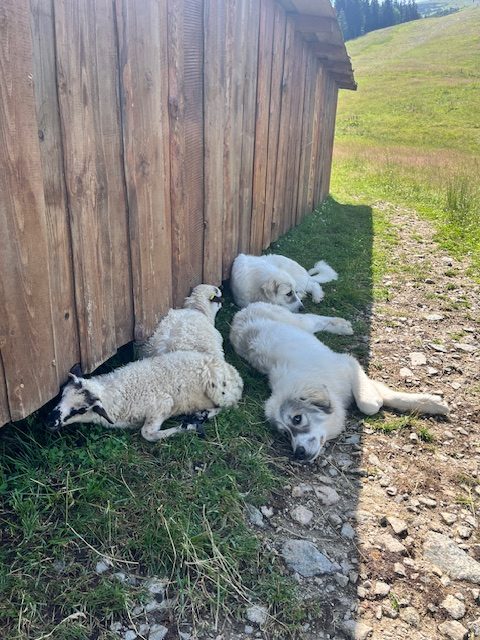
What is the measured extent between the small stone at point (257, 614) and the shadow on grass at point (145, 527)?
0.03 m

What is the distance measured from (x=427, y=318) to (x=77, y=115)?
4.34 metres

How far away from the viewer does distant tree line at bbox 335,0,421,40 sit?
286ft

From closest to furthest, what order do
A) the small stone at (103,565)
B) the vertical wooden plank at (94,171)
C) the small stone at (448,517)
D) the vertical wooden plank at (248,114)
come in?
1. the small stone at (103,565)
2. the vertical wooden plank at (94,171)
3. the small stone at (448,517)
4. the vertical wooden plank at (248,114)

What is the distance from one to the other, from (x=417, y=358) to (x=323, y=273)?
2.27 metres

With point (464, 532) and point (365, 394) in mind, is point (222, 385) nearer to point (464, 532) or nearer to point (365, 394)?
point (365, 394)

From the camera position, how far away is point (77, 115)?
322 cm

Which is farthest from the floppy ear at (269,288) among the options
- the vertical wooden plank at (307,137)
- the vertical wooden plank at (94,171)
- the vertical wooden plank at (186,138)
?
the vertical wooden plank at (307,137)

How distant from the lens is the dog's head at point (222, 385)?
159 inches

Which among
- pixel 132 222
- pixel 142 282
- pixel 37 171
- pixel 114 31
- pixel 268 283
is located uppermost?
pixel 114 31

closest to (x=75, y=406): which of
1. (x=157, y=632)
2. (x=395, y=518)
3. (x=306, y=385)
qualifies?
(x=157, y=632)

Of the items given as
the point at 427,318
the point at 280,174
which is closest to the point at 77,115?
→ the point at 427,318

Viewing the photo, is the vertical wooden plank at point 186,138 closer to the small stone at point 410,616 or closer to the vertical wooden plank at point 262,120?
the vertical wooden plank at point 262,120

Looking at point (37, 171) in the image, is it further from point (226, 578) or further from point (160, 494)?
point (226, 578)

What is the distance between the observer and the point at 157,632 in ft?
8.42
